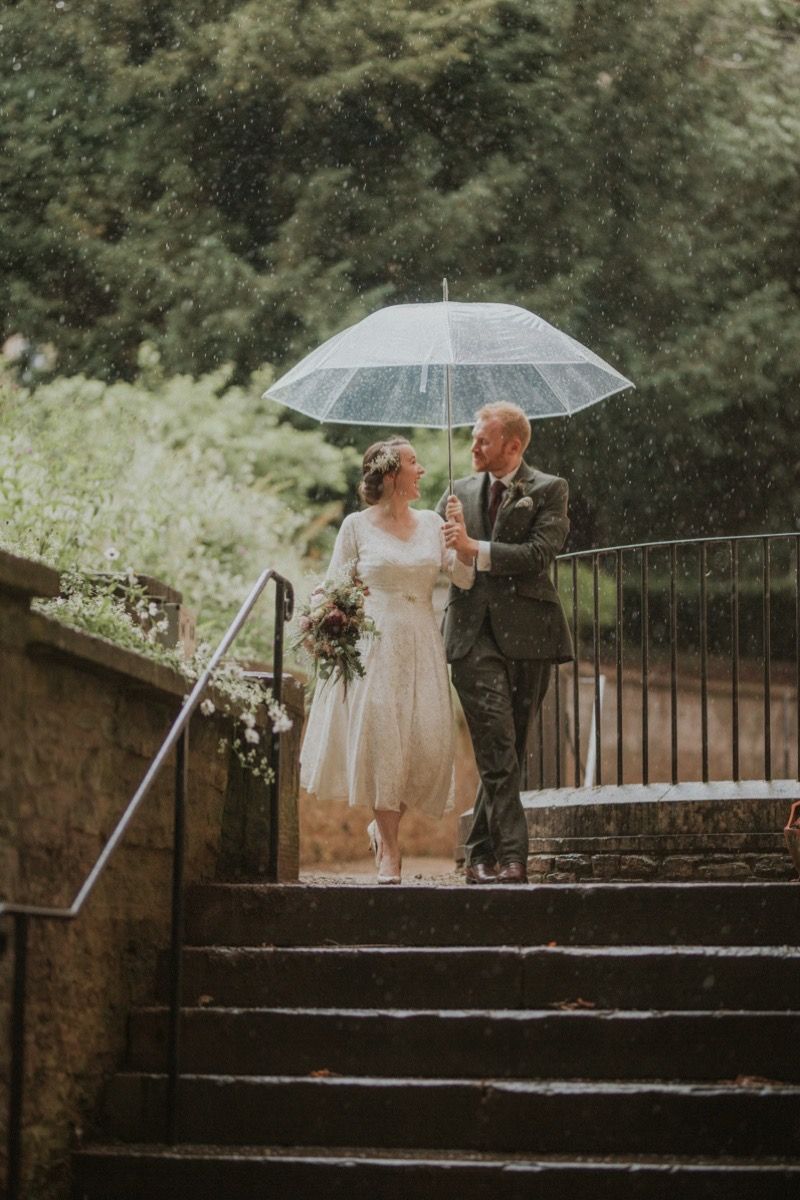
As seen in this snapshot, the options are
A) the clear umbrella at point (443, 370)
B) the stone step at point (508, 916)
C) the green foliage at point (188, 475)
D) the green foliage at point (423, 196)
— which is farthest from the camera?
the green foliage at point (423, 196)

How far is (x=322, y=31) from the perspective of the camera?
57.8 feet

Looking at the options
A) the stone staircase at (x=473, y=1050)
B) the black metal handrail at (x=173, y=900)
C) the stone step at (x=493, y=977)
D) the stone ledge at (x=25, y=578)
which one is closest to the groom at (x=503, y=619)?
the black metal handrail at (x=173, y=900)

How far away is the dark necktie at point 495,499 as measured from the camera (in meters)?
7.19

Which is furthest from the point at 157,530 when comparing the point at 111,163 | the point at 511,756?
the point at 511,756

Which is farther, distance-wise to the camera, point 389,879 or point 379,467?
point 379,467

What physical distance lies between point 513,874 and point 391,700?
914 millimetres

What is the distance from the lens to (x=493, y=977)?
5.71m

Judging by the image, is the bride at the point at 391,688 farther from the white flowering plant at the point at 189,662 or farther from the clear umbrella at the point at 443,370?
the clear umbrella at the point at 443,370

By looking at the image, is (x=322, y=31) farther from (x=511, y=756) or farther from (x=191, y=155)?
(x=511, y=756)

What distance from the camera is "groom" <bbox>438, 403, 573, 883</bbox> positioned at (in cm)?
691

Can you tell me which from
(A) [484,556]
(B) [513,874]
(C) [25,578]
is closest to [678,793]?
(B) [513,874]

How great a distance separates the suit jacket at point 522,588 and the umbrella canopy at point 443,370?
42 cm

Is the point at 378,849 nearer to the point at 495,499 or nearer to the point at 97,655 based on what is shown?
the point at 495,499

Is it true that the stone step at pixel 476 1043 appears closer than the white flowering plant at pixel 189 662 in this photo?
Yes
